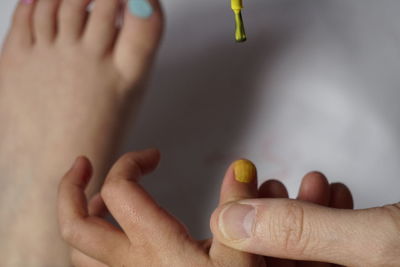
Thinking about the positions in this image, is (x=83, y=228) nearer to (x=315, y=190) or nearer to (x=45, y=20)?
(x=315, y=190)

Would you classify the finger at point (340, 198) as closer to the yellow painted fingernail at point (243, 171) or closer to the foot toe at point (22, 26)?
the yellow painted fingernail at point (243, 171)

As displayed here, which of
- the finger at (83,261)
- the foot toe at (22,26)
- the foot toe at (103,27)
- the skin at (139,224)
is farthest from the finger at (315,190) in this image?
the foot toe at (22,26)

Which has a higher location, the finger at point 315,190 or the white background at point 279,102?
the white background at point 279,102

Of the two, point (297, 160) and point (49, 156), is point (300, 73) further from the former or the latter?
point (49, 156)

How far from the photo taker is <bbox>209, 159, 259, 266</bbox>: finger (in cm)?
44

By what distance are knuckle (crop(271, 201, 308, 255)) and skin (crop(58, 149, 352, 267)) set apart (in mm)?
50

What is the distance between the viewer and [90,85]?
77cm

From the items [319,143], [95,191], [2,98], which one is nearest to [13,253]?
[95,191]

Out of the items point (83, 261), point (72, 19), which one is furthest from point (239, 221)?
point (72, 19)

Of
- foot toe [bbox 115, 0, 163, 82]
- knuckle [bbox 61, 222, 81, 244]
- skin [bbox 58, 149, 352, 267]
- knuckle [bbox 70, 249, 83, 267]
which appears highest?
foot toe [bbox 115, 0, 163, 82]

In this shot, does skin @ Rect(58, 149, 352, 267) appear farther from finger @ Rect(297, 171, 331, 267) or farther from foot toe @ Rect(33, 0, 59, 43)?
foot toe @ Rect(33, 0, 59, 43)

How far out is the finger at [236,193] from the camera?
443 millimetres

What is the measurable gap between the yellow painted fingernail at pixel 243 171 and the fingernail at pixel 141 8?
370 mm

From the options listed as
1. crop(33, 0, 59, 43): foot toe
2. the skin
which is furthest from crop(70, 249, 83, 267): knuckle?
crop(33, 0, 59, 43): foot toe
